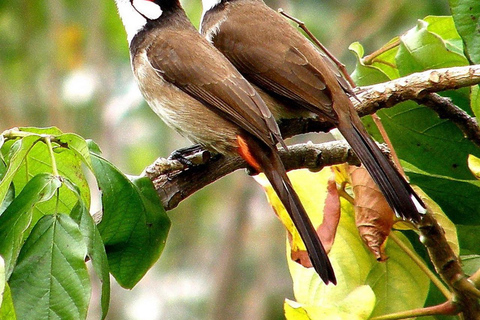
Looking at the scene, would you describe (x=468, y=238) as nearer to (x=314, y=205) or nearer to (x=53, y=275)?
(x=314, y=205)

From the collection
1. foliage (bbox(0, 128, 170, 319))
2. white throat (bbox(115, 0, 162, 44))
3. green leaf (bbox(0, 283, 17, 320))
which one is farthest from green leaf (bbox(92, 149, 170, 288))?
white throat (bbox(115, 0, 162, 44))

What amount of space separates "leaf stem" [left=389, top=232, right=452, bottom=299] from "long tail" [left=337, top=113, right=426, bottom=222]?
11 cm

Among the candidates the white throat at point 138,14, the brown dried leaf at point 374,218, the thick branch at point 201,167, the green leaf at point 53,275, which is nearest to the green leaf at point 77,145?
the green leaf at point 53,275

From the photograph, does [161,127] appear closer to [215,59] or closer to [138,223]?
[215,59]

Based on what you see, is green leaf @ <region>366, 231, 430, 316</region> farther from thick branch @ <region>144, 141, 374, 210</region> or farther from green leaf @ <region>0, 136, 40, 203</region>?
green leaf @ <region>0, 136, 40, 203</region>

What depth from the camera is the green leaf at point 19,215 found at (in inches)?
48.3

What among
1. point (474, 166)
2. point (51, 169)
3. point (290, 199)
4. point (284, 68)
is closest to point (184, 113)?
point (284, 68)

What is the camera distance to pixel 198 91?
90.7 inches

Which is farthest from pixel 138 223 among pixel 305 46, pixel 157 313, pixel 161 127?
pixel 161 127

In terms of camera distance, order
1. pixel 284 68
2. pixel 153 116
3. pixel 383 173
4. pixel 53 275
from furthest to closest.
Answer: pixel 153 116 < pixel 284 68 < pixel 383 173 < pixel 53 275

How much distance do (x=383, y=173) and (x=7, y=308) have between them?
101 cm

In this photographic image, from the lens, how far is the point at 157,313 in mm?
5109

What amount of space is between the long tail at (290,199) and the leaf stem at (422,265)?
22 cm

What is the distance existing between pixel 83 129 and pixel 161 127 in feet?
1.84
